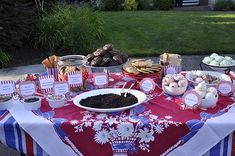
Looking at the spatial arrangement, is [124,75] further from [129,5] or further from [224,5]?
[224,5]

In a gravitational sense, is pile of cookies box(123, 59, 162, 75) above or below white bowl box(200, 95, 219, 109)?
above

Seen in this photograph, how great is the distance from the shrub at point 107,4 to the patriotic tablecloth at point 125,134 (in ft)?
36.3

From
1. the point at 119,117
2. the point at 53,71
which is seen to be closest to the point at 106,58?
the point at 53,71

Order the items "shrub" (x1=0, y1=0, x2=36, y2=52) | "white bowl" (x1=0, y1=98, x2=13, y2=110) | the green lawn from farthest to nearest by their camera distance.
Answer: the green lawn
"shrub" (x1=0, y1=0, x2=36, y2=52)
"white bowl" (x1=0, y1=98, x2=13, y2=110)

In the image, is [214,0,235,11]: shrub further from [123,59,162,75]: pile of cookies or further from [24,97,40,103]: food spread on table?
[24,97,40,103]: food spread on table

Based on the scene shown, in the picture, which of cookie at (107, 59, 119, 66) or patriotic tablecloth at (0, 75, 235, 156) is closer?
patriotic tablecloth at (0, 75, 235, 156)

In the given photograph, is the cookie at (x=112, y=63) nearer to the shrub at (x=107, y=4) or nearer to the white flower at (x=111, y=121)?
the white flower at (x=111, y=121)

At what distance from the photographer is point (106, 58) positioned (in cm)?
276

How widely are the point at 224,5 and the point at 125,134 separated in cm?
1421

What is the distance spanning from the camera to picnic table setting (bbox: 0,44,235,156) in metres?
2.12

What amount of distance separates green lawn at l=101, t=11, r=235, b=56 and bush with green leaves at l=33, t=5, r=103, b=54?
0.60 m

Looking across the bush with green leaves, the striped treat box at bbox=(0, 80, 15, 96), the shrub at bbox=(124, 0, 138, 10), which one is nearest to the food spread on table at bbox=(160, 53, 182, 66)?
the striped treat box at bbox=(0, 80, 15, 96)

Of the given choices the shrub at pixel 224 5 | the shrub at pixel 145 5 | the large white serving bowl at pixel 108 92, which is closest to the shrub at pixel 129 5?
the shrub at pixel 145 5

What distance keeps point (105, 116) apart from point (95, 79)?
1.72 ft
